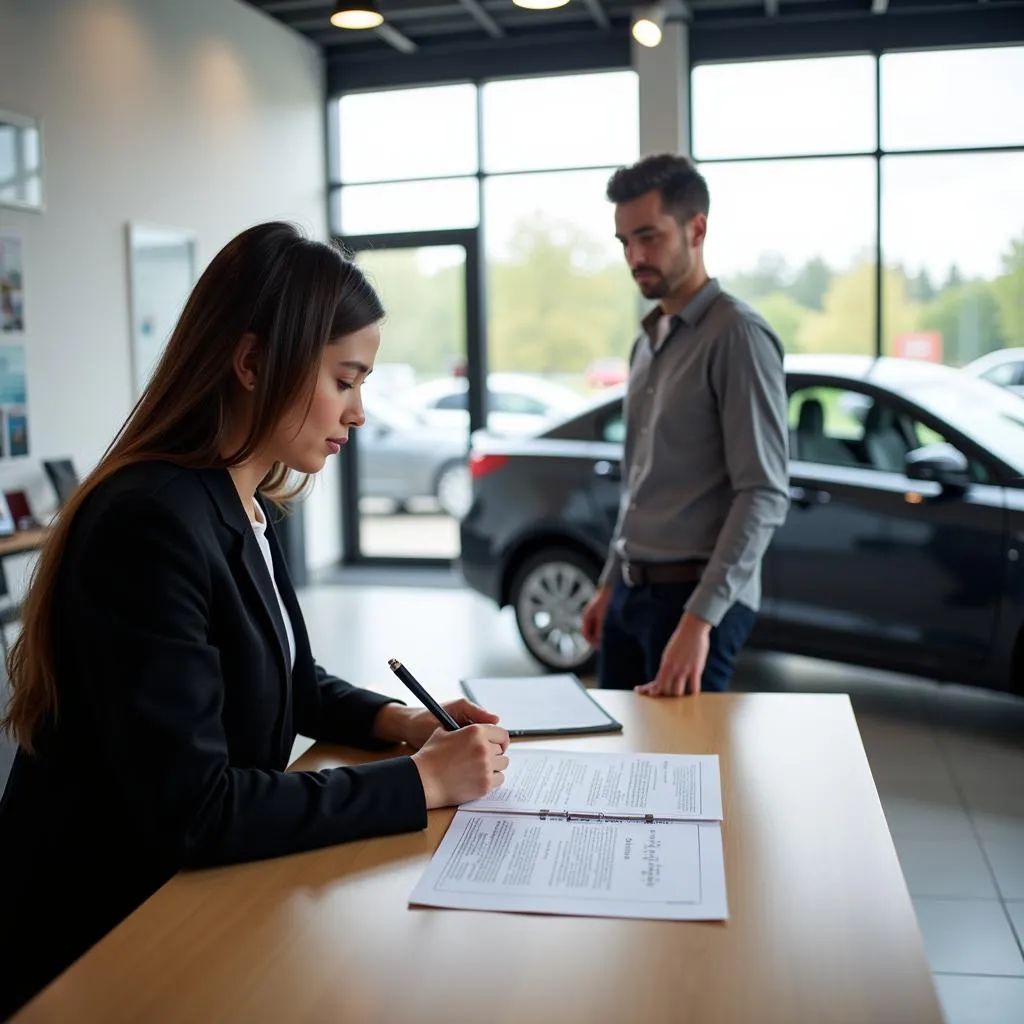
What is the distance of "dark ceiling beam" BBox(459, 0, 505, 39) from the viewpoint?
24.9ft

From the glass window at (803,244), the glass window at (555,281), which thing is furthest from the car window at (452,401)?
the glass window at (803,244)

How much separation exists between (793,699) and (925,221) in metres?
6.28

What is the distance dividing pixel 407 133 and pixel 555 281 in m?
1.43

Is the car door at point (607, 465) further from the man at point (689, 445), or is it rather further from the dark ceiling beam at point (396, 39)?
the dark ceiling beam at point (396, 39)

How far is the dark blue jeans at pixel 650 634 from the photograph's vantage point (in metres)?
2.59

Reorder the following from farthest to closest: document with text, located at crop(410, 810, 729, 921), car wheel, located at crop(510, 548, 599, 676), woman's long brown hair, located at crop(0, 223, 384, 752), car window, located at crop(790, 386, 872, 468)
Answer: car wheel, located at crop(510, 548, 599, 676) → car window, located at crop(790, 386, 872, 468) → woman's long brown hair, located at crop(0, 223, 384, 752) → document with text, located at crop(410, 810, 729, 921)

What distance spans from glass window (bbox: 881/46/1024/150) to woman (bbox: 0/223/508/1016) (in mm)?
6820

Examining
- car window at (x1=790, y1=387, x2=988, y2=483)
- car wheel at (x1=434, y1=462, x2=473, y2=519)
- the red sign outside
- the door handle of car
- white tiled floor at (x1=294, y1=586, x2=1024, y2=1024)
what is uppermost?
the red sign outside

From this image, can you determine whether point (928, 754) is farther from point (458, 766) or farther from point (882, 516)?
point (458, 766)

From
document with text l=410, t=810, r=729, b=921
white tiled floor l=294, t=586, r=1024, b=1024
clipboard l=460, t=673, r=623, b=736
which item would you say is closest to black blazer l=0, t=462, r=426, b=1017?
document with text l=410, t=810, r=729, b=921

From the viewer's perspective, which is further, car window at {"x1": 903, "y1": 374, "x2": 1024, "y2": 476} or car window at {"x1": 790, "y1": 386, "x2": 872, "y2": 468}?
car window at {"x1": 790, "y1": 386, "x2": 872, "y2": 468}

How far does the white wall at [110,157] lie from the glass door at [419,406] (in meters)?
1.15

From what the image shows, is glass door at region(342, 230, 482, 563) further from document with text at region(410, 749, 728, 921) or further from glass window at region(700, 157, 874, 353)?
document with text at region(410, 749, 728, 921)

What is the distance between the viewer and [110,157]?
6.34m
